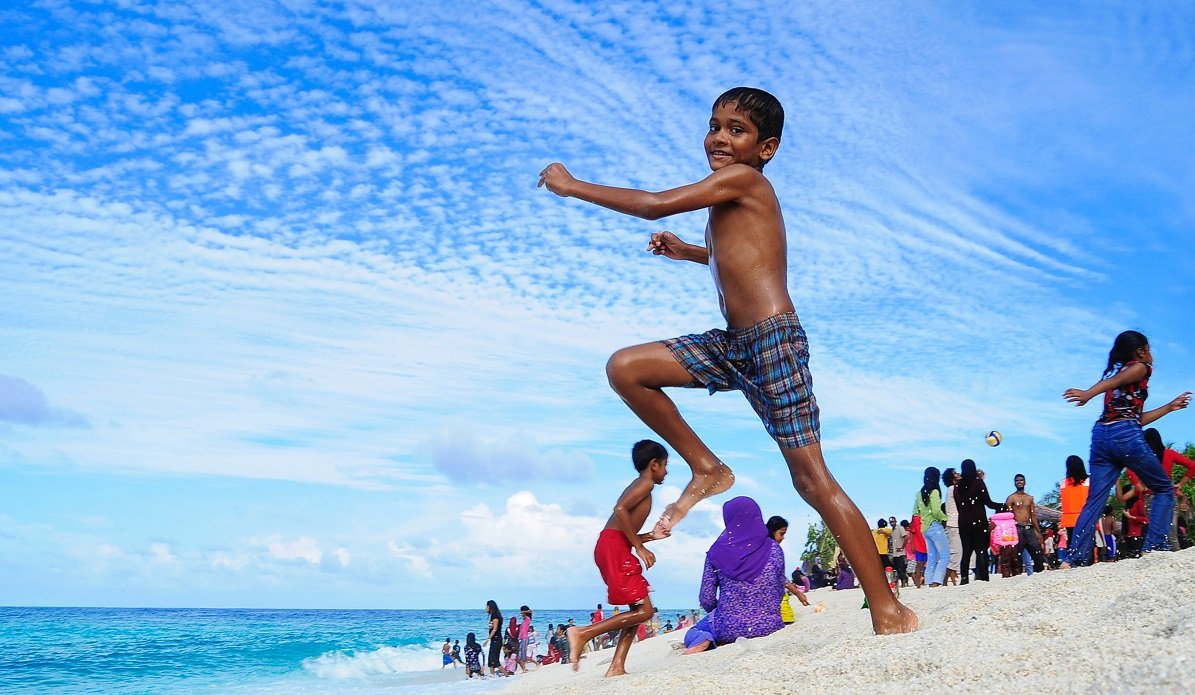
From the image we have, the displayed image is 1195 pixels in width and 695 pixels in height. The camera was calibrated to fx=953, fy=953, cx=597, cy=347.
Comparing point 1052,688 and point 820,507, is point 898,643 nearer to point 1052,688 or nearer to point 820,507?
point 820,507

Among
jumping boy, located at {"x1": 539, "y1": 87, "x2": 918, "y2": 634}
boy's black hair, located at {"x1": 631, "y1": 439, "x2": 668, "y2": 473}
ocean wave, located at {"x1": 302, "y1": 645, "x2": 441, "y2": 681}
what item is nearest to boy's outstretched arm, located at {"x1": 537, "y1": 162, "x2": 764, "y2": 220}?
jumping boy, located at {"x1": 539, "y1": 87, "x2": 918, "y2": 634}

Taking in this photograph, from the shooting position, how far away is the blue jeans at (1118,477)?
265 inches

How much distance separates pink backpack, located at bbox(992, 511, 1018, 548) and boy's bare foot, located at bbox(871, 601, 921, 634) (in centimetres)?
833

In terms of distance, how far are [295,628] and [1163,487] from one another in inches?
2219

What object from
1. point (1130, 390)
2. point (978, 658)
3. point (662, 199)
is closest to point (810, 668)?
point (978, 658)

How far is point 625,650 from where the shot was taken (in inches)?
256

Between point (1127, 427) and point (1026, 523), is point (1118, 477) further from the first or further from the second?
point (1026, 523)

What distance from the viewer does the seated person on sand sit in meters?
7.43

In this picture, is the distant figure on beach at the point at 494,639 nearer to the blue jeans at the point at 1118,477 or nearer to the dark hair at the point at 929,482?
the dark hair at the point at 929,482

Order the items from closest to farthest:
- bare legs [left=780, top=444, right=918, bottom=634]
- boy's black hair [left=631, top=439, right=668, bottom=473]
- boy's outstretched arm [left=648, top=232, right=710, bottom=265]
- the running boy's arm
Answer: bare legs [left=780, top=444, right=918, bottom=634] < boy's outstretched arm [left=648, top=232, right=710, bottom=265] < the running boy's arm < boy's black hair [left=631, top=439, right=668, bottom=473]

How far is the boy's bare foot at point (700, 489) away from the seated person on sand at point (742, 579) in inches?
127

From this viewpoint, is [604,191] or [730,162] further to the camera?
[730,162]

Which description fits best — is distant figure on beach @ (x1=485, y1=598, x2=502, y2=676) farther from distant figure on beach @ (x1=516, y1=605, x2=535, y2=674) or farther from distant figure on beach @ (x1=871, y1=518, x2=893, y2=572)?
distant figure on beach @ (x1=871, y1=518, x2=893, y2=572)

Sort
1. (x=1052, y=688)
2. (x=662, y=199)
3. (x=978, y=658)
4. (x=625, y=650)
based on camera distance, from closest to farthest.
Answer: (x=1052, y=688) < (x=978, y=658) < (x=662, y=199) < (x=625, y=650)
